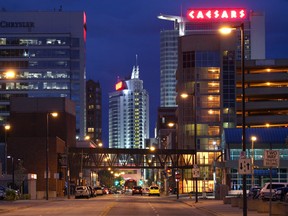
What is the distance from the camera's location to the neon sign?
16188 centimetres

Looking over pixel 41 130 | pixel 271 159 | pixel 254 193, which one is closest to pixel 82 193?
pixel 254 193

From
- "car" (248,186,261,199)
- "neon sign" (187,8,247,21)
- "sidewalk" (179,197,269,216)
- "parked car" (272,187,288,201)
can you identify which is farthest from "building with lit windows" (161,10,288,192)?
"parked car" (272,187,288,201)

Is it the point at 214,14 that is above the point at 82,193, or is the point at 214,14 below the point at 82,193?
above

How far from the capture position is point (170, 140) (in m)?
186

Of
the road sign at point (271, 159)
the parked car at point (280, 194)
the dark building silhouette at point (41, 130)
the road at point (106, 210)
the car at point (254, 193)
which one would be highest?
the dark building silhouette at point (41, 130)

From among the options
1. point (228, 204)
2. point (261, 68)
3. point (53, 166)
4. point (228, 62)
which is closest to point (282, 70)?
point (261, 68)

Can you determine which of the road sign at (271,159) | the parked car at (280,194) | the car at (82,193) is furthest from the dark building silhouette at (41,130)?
the road sign at (271,159)

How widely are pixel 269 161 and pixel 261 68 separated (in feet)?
388

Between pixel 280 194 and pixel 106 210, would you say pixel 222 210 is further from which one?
pixel 280 194

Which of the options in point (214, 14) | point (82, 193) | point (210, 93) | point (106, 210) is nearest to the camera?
point (106, 210)

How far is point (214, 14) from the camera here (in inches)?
6427

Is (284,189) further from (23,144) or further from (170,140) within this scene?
(170,140)

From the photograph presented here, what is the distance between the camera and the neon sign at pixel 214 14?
6373 inches

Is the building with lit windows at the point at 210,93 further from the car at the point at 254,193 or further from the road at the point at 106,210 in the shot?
the road at the point at 106,210
